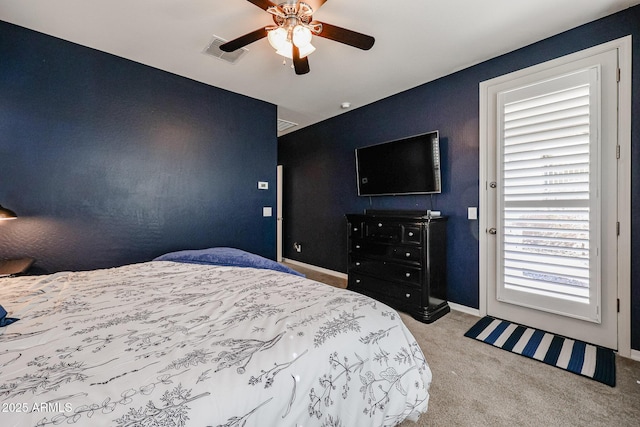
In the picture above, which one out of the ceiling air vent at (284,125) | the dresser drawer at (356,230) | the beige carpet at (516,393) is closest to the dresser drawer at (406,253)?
the dresser drawer at (356,230)

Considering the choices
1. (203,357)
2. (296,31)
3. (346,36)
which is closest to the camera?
(203,357)

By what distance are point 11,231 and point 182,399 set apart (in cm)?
265

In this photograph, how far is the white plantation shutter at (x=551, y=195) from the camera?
211cm

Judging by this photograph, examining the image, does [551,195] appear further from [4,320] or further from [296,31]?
[4,320]

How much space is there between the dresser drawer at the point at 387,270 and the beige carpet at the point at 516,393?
767mm

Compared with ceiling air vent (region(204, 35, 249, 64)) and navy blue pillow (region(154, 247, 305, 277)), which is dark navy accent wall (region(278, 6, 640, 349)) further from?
navy blue pillow (region(154, 247, 305, 277))

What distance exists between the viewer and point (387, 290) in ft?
9.97

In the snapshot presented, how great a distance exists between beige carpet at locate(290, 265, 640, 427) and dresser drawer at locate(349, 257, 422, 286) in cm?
77

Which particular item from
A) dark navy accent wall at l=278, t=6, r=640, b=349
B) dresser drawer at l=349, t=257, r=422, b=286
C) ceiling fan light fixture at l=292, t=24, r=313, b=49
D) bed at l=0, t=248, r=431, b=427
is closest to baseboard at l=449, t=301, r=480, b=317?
dark navy accent wall at l=278, t=6, r=640, b=349

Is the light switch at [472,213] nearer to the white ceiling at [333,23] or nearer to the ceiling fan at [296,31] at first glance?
the white ceiling at [333,23]

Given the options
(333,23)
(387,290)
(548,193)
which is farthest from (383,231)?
(333,23)

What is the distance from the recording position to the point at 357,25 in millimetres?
2162

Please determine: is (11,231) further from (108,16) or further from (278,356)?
(278,356)

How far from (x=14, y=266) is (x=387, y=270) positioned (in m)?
3.21
